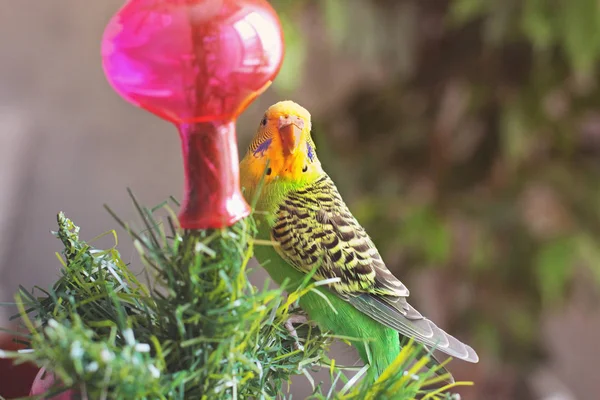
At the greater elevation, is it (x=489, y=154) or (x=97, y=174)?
(x=489, y=154)

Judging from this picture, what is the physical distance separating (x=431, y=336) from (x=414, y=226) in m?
0.71

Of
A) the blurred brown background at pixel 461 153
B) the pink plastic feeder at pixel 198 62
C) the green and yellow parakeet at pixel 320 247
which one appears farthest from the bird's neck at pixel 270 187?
the blurred brown background at pixel 461 153

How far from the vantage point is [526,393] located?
141 cm

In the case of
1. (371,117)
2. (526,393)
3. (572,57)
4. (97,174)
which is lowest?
(526,393)

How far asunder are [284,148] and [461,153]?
39.2 inches

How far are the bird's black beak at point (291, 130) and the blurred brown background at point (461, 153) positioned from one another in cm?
59

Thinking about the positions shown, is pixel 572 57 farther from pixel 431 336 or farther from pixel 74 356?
pixel 74 356

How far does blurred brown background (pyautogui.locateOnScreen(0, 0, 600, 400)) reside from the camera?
1.11 metres

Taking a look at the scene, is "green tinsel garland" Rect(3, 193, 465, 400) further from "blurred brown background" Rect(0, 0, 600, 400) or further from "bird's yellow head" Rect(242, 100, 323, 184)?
"blurred brown background" Rect(0, 0, 600, 400)

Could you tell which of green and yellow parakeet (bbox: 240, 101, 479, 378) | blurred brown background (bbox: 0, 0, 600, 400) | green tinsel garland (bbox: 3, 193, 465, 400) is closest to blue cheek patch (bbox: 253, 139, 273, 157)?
green and yellow parakeet (bbox: 240, 101, 479, 378)

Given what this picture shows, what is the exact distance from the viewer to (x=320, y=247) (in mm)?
428

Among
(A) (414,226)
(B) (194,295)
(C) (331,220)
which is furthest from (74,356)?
(A) (414,226)

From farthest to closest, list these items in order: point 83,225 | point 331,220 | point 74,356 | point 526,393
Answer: point 83,225
point 526,393
point 331,220
point 74,356

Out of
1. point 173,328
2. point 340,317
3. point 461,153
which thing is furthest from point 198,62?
point 461,153
